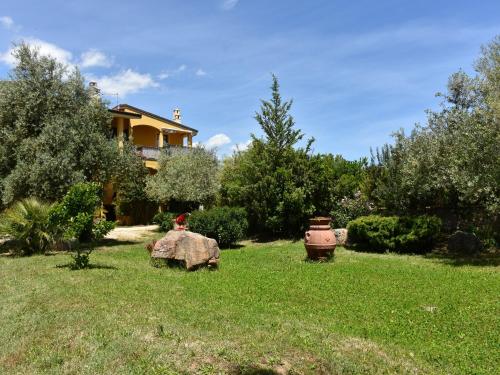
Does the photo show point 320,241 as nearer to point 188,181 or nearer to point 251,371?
point 251,371

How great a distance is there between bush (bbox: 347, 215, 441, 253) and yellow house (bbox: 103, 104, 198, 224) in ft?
55.8

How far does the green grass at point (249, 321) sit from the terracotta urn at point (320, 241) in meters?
1.74

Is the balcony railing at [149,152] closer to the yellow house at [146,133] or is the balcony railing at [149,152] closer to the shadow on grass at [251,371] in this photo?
the yellow house at [146,133]

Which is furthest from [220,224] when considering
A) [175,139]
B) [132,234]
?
[175,139]

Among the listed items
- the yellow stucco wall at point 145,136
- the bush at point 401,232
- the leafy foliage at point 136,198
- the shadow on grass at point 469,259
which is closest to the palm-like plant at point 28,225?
the bush at point 401,232

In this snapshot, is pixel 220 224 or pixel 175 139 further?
pixel 175 139

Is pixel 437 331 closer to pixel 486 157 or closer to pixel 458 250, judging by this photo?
pixel 486 157

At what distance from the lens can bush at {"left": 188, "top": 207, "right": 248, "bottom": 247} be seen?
16.7 metres

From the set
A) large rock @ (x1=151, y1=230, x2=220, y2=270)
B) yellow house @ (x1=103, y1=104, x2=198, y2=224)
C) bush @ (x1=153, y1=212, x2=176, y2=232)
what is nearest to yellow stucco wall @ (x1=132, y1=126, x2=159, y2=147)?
yellow house @ (x1=103, y1=104, x2=198, y2=224)

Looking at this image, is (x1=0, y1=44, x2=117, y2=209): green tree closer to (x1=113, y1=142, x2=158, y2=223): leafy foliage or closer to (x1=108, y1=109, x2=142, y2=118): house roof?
(x1=113, y1=142, x2=158, y2=223): leafy foliage

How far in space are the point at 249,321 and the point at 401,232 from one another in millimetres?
9738

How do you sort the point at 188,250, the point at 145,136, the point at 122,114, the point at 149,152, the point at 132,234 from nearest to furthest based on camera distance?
1. the point at 188,250
2. the point at 132,234
3. the point at 122,114
4. the point at 149,152
5. the point at 145,136

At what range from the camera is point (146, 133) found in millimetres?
35281

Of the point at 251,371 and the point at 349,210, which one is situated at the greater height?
the point at 349,210
